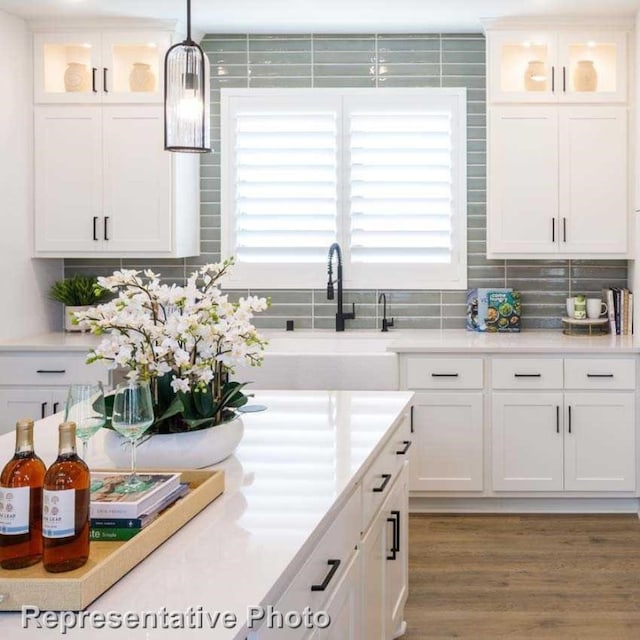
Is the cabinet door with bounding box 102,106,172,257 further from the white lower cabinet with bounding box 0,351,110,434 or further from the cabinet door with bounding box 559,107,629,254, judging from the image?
the cabinet door with bounding box 559,107,629,254

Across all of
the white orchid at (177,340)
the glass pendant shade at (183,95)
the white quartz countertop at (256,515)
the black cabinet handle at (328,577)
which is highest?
the glass pendant shade at (183,95)

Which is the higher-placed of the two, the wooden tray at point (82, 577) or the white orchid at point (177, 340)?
the white orchid at point (177, 340)

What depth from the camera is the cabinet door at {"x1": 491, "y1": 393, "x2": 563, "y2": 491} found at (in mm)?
4734

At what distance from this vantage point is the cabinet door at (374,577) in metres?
2.38

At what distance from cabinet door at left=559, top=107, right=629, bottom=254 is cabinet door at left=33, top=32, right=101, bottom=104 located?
251cm

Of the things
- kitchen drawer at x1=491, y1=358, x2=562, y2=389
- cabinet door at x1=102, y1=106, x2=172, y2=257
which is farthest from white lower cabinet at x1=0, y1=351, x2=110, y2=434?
kitchen drawer at x1=491, y1=358, x2=562, y2=389

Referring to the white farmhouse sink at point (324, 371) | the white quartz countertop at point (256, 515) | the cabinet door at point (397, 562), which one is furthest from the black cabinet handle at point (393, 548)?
the white farmhouse sink at point (324, 371)

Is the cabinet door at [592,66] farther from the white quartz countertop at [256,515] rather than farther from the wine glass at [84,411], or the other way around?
the wine glass at [84,411]

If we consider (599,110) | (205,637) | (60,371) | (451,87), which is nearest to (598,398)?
(599,110)

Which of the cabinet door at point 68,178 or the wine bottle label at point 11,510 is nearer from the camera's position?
the wine bottle label at point 11,510

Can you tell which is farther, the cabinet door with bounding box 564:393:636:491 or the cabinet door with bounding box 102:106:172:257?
the cabinet door with bounding box 102:106:172:257

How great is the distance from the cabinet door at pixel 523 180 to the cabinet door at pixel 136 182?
1748 mm

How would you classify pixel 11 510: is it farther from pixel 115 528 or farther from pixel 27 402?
pixel 27 402

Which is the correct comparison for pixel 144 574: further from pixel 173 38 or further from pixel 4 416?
pixel 173 38
